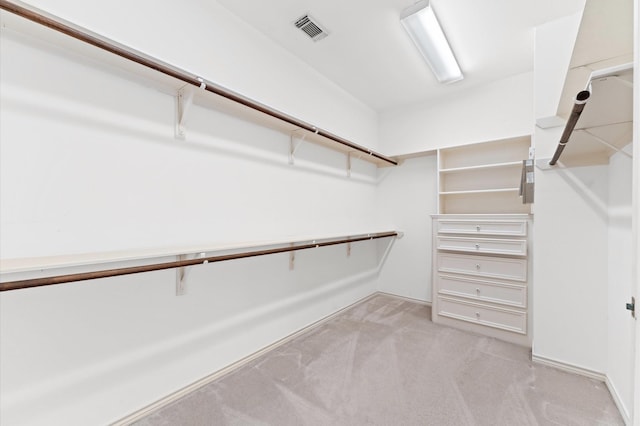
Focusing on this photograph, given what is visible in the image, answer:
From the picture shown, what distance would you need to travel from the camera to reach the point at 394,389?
1824 millimetres

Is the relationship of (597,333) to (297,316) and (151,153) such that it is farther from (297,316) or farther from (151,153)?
(151,153)

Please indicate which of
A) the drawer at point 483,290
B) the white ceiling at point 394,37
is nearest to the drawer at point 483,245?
the drawer at point 483,290

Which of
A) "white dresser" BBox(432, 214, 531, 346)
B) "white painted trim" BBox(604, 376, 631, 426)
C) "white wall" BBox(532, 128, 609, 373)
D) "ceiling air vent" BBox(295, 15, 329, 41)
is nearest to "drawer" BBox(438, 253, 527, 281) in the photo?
"white dresser" BBox(432, 214, 531, 346)

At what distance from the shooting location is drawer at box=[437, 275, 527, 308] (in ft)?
8.36

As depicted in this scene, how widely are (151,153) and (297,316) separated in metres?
1.85

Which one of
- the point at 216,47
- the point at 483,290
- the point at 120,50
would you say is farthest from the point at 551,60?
the point at 120,50

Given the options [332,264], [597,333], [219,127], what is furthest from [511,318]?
→ [219,127]

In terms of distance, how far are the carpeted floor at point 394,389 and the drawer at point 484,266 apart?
0.63 m

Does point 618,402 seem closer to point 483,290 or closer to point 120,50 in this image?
point 483,290

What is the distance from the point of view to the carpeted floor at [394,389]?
157 centimetres

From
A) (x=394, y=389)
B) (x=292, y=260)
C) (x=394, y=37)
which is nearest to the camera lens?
(x=394, y=389)

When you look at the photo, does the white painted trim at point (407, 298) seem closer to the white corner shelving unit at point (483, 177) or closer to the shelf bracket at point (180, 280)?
the white corner shelving unit at point (483, 177)

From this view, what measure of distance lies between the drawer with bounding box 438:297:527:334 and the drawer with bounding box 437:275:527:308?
0.07 m

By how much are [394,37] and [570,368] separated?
9.72ft
